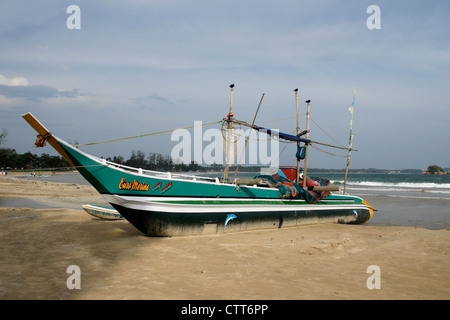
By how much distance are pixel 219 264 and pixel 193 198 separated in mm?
3706

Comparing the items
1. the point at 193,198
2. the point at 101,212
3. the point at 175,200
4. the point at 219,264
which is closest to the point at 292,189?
the point at 193,198

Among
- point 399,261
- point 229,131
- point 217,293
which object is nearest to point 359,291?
point 217,293

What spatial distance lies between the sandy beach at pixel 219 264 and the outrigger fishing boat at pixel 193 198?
0.57m

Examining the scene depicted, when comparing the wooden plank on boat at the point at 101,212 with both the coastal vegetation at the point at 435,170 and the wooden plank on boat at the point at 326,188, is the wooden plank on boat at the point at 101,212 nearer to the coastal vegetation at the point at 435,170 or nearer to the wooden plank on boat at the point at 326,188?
the wooden plank on boat at the point at 326,188

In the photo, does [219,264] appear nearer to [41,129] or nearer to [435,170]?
[41,129]

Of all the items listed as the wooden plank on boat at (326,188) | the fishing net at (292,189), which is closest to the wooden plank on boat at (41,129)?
the fishing net at (292,189)

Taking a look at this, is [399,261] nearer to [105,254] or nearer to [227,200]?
[227,200]

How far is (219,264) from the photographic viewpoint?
795cm

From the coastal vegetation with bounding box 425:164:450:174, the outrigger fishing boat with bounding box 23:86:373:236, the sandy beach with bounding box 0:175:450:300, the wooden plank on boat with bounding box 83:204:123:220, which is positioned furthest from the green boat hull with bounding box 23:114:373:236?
the coastal vegetation with bounding box 425:164:450:174

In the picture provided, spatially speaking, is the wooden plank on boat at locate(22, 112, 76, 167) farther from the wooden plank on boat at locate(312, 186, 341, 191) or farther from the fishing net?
the wooden plank on boat at locate(312, 186, 341, 191)

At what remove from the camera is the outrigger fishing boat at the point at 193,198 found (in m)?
9.91

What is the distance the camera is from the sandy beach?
19.9 ft

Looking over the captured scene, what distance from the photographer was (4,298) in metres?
→ 5.42

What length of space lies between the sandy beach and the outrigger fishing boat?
57 cm
